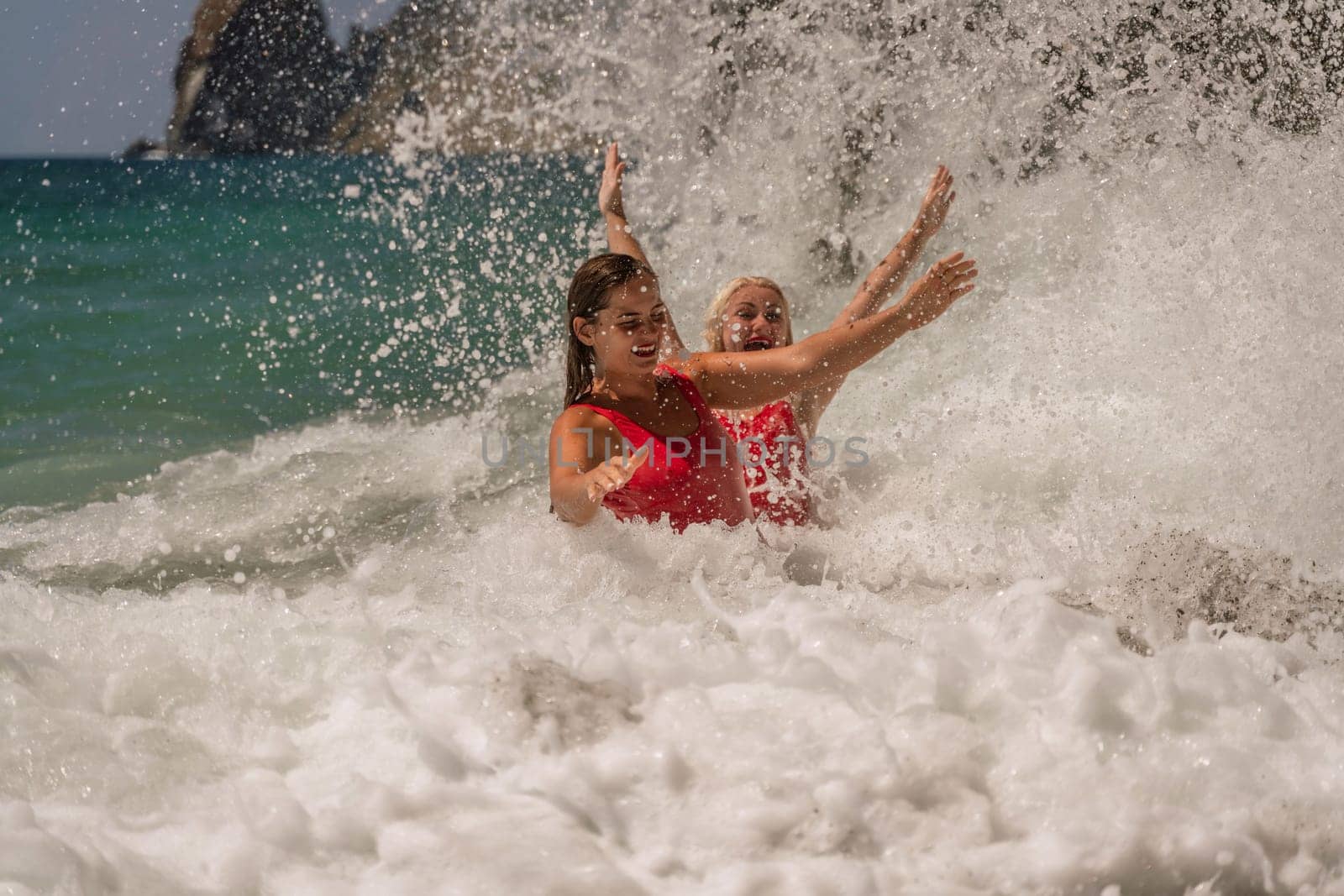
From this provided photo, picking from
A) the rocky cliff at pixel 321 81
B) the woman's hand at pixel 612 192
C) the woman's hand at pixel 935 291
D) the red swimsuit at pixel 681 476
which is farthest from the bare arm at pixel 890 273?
the rocky cliff at pixel 321 81

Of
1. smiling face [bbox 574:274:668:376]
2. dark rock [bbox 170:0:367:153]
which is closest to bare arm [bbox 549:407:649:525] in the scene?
smiling face [bbox 574:274:668:376]

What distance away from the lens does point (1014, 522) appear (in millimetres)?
4168

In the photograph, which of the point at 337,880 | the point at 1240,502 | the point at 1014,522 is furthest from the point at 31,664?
the point at 1240,502

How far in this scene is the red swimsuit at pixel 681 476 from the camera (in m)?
3.44

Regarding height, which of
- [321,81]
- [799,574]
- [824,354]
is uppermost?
[321,81]

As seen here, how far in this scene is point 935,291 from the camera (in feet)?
10.7

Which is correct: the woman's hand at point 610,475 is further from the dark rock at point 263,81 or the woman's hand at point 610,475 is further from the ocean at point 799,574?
the dark rock at point 263,81

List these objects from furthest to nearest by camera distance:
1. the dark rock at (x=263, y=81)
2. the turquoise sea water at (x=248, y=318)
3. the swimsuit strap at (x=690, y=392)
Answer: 1. the dark rock at (x=263, y=81)
2. the turquoise sea water at (x=248, y=318)
3. the swimsuit strap at (x=690, y=392)

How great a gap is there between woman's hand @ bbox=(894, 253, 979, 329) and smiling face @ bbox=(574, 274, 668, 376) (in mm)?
711

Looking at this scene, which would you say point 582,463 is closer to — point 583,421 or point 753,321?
point 583,421

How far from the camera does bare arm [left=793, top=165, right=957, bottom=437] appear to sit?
3.85 meters

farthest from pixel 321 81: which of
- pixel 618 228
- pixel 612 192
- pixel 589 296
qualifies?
pixel 589 296

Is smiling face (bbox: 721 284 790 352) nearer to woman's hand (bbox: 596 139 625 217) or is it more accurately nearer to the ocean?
woman's hand (bbox: 596 139 625 217)

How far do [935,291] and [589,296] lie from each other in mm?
999
